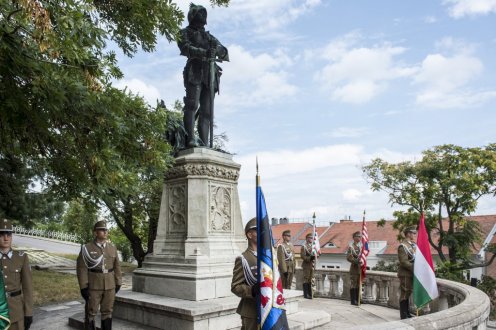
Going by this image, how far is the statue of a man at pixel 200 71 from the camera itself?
8711 millimetres

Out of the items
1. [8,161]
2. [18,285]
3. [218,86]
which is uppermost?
[218,86]

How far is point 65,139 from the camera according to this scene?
5.75 metres

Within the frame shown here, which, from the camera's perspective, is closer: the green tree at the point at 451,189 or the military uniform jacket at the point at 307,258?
the military uniform jacket at the point at 307,258

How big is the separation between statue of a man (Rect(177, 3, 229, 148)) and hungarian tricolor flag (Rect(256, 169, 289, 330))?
4.76 metres

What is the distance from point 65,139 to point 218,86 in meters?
4.04

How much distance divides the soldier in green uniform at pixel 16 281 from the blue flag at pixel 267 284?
2.99 metres

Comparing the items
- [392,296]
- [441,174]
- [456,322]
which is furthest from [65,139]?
[441,174]

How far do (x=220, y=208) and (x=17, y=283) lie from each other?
12.1 ft

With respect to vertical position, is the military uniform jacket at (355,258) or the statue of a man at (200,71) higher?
the statue of a man at (200,71)

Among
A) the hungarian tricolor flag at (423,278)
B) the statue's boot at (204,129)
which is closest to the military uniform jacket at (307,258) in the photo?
the hungarian tricolor flag at (423,278)

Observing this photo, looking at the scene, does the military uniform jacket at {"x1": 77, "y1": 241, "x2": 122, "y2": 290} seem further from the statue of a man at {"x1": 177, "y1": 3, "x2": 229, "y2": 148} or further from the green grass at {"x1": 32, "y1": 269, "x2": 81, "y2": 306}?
the green grass at {"x1": 32, "y1": 269, "x2": 81, "y2": 306}

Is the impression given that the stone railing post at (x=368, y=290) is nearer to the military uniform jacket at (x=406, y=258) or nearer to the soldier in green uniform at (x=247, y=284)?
the military uniform jacket at (x=406, y=258)

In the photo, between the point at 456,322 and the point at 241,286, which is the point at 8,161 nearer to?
the point at 241,286

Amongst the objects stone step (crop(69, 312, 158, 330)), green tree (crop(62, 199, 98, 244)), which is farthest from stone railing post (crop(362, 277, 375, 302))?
green tree (crop(62, 199, 98, 244))
